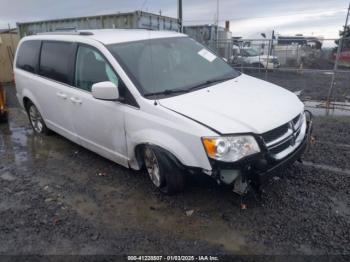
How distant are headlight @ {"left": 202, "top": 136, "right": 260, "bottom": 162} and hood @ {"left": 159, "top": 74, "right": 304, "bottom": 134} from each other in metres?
0.07

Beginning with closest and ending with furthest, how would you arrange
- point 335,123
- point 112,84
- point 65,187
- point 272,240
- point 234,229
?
point 272,240 < point 234,229 < point 112,84 < point 65,187 < point 335,123

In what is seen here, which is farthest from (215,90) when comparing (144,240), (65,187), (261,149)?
(65,187)

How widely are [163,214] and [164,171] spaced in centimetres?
45

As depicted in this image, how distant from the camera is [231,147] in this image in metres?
2.91

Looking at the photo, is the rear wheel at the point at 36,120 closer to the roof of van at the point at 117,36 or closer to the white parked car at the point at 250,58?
the roof of van at the point at 117,36

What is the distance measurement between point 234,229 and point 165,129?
Answer: 46.3 inches

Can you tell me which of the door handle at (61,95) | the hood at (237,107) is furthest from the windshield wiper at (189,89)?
the door handle at (61,95)

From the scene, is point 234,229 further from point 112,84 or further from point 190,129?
point 112,84

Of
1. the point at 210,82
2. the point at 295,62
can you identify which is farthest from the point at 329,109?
the point at 295,62

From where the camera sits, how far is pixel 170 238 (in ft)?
9.85

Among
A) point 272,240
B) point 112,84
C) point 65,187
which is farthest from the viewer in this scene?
point 65,187

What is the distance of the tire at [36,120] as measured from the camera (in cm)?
590

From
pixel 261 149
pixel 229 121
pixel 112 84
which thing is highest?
pixel 112 84

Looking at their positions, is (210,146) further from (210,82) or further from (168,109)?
(210,82)
